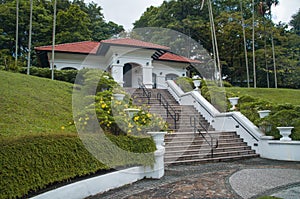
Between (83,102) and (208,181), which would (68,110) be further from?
(208,181)

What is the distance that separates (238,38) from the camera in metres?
28.6

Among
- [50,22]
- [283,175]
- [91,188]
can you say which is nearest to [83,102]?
[91,188]

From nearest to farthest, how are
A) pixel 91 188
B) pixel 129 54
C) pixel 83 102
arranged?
pixel 91 188 < pixel 83 102 < pixel 129 54

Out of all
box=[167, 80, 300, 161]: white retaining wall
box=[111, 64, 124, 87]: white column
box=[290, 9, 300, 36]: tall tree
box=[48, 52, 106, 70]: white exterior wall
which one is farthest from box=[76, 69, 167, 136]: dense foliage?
box=[290, 9, 300, 36]: tall tree

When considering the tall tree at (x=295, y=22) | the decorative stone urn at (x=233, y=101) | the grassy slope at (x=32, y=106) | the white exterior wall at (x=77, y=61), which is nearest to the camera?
the grassy slope at (x=32, y=106)

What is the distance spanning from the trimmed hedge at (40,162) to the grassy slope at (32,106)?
2391mm

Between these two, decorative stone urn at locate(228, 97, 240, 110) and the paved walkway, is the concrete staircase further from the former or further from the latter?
decorative stone urn at locate(228, 97, 240, 110)

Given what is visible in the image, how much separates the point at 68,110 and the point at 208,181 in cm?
588

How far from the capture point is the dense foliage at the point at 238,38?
2655 cm

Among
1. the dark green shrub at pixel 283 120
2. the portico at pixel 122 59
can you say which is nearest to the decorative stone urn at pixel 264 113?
the dark green shrub at pixel 283 120

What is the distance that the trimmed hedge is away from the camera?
3729 mm

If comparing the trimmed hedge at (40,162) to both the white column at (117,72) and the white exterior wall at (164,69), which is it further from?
the white exterior wall at (164,69)

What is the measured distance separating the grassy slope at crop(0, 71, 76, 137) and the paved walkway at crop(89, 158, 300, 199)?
3.09 metres

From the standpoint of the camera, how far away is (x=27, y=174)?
3932 millimetres
